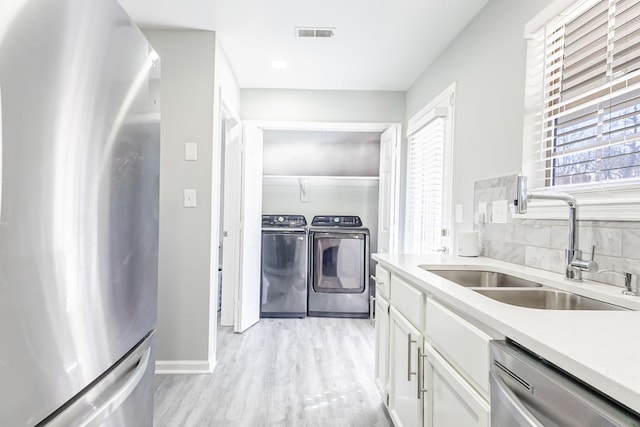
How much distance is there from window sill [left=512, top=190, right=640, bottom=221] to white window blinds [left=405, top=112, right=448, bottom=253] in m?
1.12

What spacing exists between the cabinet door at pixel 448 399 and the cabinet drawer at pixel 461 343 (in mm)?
25

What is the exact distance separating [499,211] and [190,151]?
201cm

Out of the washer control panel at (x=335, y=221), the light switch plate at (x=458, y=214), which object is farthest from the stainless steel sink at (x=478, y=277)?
the washer control panel at (x=335, y=221)

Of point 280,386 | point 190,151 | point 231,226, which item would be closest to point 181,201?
point 190,151

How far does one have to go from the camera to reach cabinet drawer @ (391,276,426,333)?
4.39 feet

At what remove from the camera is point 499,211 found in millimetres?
1893

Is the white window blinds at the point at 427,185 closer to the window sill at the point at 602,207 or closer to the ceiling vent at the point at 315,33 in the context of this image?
the ceiling vent at the point at 315,33

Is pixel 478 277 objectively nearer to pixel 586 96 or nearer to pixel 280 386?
pixel 586 96

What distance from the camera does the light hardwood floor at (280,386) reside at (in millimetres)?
1944

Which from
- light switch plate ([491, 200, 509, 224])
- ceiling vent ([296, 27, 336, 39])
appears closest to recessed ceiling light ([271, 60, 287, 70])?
ceiling vent ([296, 27, 336, 39])

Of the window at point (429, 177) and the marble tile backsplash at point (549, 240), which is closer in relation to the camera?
the marble tile backsplash at point (549, 240)

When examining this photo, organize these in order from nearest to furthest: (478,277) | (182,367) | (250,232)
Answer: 1. (478,277)
2. (182,367)
3. (250,232)

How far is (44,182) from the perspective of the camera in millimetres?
583

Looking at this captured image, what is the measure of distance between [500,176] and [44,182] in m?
1.95
